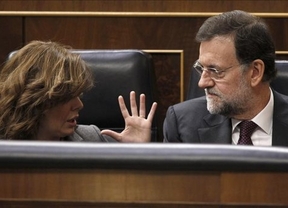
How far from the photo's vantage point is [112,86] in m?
1.48

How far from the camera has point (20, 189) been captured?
0.60 metres

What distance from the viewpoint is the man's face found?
1.41 m

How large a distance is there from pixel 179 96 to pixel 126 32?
0.81 ft

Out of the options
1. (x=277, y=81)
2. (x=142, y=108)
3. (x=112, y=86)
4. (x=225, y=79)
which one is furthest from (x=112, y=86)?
(x=277, y=81)

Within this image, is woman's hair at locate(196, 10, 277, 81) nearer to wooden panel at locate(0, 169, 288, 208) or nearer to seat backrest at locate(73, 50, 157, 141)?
seat backrest at locate(73, 50, 157, 141)

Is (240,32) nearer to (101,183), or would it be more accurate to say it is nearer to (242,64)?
(242,64)

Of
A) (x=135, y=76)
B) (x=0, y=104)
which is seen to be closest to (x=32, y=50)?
(x=0, y=104)

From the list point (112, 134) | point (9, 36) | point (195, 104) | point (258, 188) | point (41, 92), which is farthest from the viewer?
point (9, 36)

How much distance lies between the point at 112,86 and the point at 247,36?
0.29 meters

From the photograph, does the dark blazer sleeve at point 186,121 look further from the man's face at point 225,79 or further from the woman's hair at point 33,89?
the woman's hair at point 33,89

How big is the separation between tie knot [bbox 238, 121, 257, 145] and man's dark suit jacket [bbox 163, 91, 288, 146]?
26mm

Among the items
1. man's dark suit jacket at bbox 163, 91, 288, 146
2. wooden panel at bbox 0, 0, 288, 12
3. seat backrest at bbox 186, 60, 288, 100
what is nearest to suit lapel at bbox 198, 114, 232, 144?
man's dark suit jacket at bbox 163, 91, 288, 146

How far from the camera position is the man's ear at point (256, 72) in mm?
1433

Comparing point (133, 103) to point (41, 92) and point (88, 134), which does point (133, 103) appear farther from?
point (41, 92)
